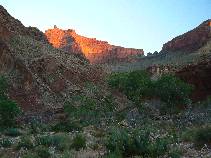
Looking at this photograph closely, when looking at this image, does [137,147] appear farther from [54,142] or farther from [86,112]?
[86,112]

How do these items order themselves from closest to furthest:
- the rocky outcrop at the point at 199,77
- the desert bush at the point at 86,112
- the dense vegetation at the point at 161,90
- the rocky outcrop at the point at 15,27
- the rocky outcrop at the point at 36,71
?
1. the desert bush at the point at 86,112
2. the dense vegetation at the point at 161,90
3. the rocky outcrop at the point at 36,71
4. the rocky outcrop at the point at 199,77
5. the rocky outcrop at the point at 15,27

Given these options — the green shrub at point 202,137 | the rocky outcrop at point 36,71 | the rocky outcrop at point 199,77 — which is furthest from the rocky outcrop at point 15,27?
the green shrub at point 202,137

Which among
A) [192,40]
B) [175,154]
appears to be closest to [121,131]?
[175,154]

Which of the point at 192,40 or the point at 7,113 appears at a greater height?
the point at 192,40

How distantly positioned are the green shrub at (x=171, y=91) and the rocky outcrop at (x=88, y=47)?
132m

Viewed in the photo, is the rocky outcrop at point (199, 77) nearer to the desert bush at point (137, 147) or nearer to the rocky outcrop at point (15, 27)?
the rocky outcrop at point (15, 27)

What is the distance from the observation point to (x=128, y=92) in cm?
5006

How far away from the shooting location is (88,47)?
624ft

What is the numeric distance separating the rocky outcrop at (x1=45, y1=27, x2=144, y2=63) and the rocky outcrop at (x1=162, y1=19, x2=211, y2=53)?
40361mm

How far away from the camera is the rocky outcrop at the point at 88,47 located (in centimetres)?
18375

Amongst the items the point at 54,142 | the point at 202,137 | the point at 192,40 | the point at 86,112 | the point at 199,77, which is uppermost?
the point at 192,40

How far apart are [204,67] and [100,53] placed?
389 feet

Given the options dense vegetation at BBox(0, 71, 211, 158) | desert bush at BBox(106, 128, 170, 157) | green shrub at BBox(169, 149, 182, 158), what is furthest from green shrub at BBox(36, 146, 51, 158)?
green shrub at BBox(169, 149, 182, 158)

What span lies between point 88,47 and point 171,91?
472 ft
